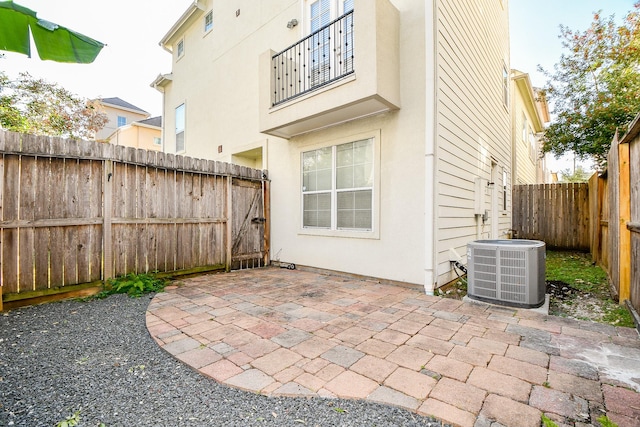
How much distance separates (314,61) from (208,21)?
611 centimetres

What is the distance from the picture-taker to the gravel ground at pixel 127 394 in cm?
171

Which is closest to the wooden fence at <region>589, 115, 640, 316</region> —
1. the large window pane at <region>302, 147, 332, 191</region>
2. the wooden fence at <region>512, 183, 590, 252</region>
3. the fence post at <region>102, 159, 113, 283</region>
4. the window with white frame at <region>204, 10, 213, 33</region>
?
the large window pane at <region>302, 147, 332, 191</region>

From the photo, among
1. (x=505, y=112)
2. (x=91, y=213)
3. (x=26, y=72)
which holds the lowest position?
(x=91, y=213)

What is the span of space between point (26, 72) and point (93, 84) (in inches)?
181

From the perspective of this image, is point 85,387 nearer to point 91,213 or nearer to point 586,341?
point 91,213

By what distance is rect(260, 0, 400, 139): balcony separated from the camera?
435 centimetres

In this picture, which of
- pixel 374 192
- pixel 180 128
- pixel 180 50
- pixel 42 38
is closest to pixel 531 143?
pixel 374 192

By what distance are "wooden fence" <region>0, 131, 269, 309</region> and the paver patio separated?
1.21 metres

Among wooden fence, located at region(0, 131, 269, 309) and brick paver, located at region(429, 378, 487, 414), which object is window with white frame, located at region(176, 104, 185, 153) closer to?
wooden fence, located at region(0, 131, 269, 309)

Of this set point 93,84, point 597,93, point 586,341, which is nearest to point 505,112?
point 597,93

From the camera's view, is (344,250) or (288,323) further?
(344,250)

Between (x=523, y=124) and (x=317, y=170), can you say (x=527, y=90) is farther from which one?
(x=317, y=170)

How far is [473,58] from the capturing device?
631 cm

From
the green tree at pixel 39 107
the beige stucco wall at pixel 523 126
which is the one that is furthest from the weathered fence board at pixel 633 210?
the green tree at pixel 39 107
